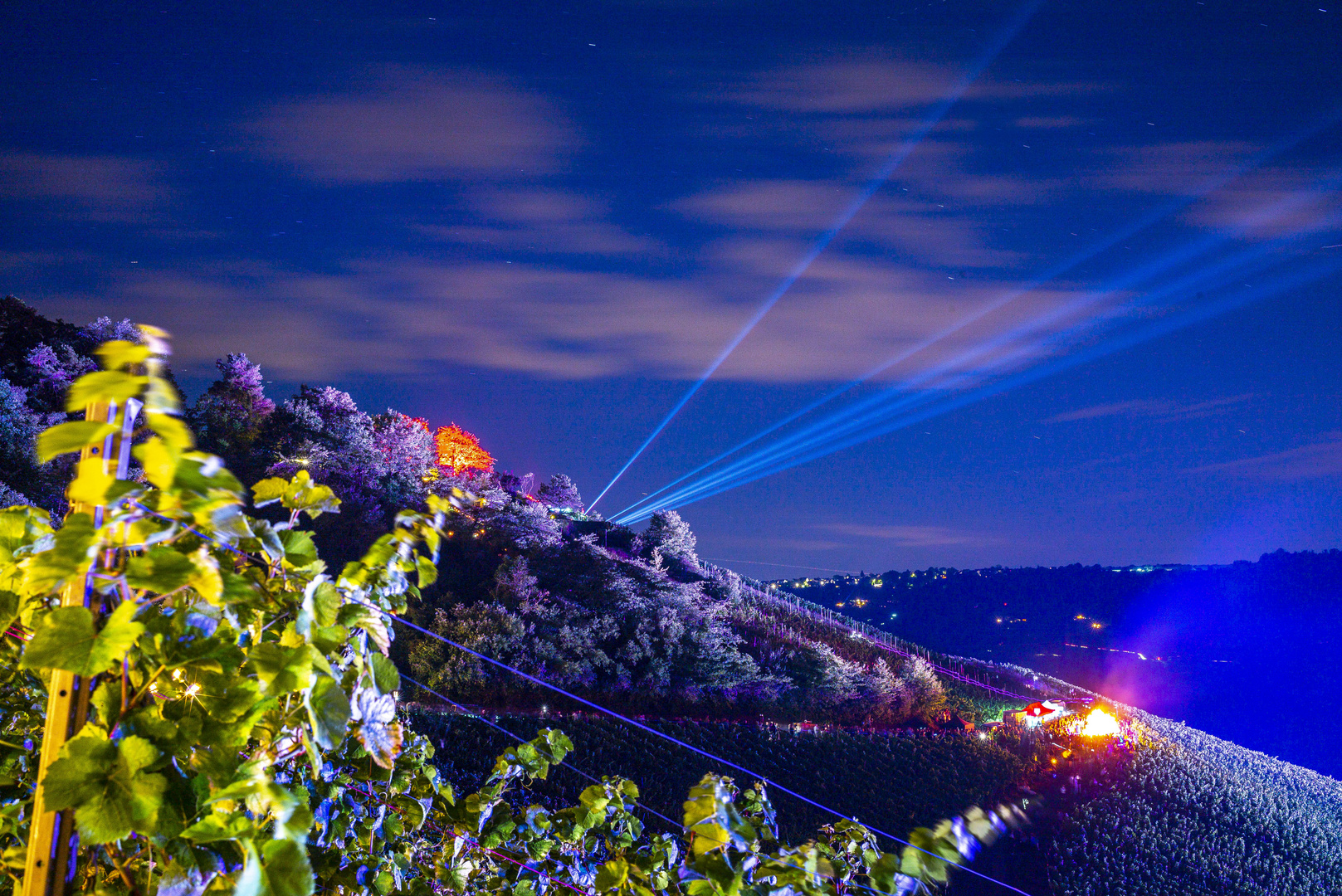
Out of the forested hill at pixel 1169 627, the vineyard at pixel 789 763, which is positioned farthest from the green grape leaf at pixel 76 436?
the forested hill at pixel 1169 627

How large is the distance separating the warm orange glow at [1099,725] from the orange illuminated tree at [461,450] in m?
21.3

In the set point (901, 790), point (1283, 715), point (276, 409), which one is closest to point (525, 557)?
point (901, 790)

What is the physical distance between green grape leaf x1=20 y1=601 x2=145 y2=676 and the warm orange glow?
13.4 metres

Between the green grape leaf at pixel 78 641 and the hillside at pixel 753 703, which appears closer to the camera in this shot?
the green grape leaf at pixel 78 641

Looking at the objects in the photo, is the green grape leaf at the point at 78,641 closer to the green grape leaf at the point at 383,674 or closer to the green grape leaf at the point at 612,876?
the green grape leaf at the point at 383,674

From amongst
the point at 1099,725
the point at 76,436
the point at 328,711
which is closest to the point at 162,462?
the point at 76,436

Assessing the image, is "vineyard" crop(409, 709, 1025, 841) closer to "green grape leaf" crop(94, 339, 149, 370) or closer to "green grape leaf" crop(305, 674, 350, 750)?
"green grape leaf" crop(305, 674, 350, 750)

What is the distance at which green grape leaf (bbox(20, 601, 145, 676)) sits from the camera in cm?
73

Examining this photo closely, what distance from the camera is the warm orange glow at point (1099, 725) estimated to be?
11.2m

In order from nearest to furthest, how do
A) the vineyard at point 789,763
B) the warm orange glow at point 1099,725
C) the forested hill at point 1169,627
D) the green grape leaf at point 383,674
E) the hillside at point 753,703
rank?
the green grape leaf at point 383,674, the vineyard at point 789,763, the hillside at point 753,703, the warm orange glow at point 1099,725, the forested hill at point 1169,627

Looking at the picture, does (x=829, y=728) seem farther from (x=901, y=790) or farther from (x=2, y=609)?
(x=2, y=609)

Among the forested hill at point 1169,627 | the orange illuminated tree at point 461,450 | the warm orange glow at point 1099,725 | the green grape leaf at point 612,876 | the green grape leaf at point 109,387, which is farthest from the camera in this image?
the orange illuminated tree at point 461,450

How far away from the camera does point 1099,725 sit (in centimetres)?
1128

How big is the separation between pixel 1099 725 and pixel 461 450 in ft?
76.4
